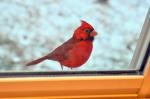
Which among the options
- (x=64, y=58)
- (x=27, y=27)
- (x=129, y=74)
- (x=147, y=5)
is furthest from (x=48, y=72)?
(x=147, y=5)

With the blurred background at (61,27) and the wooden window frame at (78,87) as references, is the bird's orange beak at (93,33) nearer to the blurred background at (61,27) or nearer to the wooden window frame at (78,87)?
the blurred background at (61,27)

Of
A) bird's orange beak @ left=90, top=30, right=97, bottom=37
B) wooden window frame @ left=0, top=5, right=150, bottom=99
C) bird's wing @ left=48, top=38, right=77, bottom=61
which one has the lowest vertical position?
wooden window frame @ left=0, top=5, right=150, bottom=99

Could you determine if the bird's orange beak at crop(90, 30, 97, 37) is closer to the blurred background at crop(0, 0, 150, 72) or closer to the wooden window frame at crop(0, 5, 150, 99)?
the blurred background at crop(0, 0, 150, 72)

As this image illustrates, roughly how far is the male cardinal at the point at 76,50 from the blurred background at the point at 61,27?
2 cm

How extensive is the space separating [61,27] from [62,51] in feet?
0.32

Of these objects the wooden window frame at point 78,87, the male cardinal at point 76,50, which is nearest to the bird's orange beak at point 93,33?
the male cardinal at point 76,50

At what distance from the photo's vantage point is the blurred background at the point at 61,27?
915mm

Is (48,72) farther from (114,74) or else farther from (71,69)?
(114,74)

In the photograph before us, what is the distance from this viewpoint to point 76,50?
3.36 ft

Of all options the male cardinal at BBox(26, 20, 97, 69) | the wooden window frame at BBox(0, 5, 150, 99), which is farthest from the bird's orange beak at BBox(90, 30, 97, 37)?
the wooden window frame at BBox(0, 5, 150, 99)

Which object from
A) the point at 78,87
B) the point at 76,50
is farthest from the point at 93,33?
the point at 78,87

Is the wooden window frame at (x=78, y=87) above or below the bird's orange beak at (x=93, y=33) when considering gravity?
below

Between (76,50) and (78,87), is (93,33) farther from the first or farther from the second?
(78,87)

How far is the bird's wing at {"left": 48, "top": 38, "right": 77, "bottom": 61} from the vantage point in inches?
39.5
